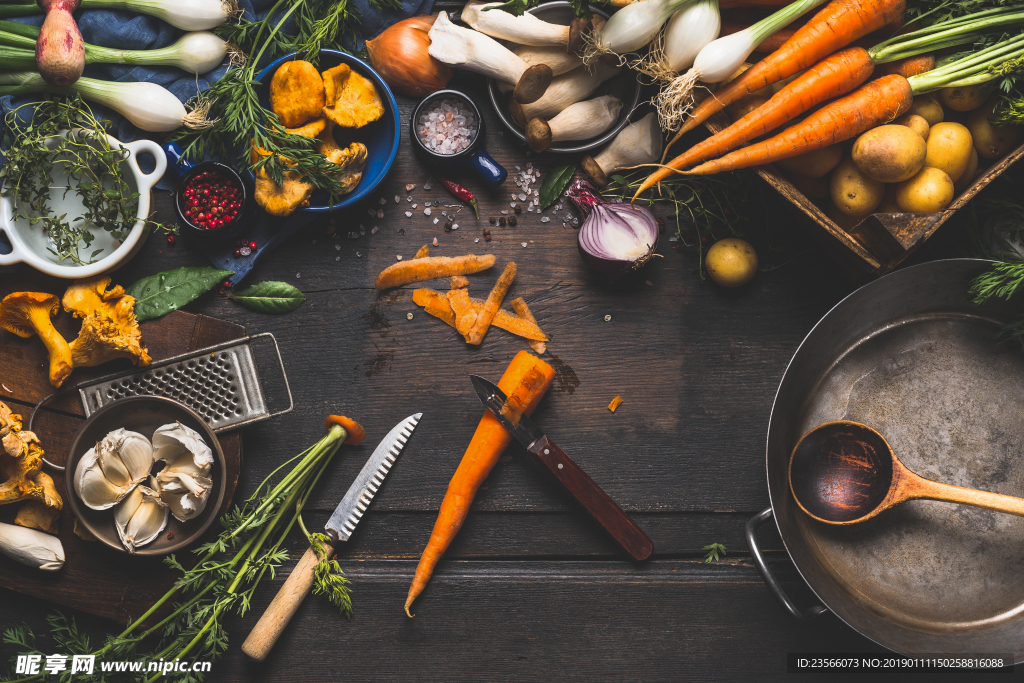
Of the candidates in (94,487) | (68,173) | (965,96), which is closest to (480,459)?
(94,487)

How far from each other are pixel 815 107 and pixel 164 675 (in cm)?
185

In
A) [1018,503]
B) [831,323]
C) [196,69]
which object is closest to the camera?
[1018,503]

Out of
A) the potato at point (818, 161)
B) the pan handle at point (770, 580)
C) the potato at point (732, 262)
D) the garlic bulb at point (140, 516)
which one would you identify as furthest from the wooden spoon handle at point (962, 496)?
the garlic bulb at point (140, 516)

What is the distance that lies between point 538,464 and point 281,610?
65cm

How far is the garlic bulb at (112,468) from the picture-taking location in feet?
3.85

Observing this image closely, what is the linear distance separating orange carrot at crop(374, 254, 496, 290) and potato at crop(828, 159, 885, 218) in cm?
76

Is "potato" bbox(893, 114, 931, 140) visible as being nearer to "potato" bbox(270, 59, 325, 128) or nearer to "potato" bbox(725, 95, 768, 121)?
"potato" bbox(725, 95, 768, 121)

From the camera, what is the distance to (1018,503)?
1.07 meters

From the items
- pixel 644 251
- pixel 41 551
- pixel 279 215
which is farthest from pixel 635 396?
pixel 41 551

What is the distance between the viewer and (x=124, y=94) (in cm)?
130

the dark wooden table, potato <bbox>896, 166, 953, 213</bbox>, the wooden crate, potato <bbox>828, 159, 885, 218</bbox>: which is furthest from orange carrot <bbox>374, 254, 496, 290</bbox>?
potato <bbox>896, 166, 953, 213</bbox>

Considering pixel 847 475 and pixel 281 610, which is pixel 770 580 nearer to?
pixel 847 475

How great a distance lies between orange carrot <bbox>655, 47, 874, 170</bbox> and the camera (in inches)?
45.9

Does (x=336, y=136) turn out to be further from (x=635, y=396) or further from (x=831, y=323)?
(x=831, y=323)
